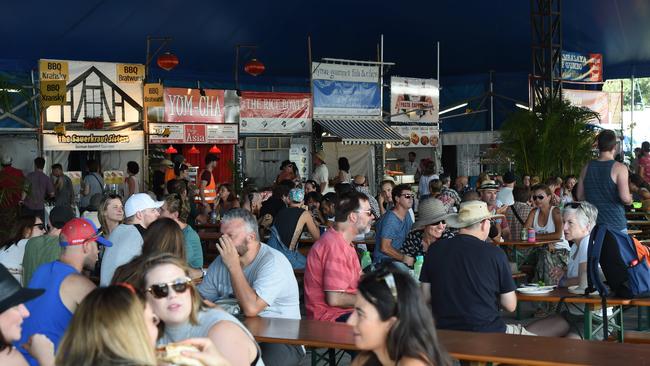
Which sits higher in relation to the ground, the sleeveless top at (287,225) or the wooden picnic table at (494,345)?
the sleeveless top at (287,225)

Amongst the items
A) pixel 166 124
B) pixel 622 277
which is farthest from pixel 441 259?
pixel 166 124

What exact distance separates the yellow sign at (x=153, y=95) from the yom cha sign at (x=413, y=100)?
620cm

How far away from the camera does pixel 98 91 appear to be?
17.5 meters

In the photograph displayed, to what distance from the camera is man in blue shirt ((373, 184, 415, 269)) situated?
8.28 m

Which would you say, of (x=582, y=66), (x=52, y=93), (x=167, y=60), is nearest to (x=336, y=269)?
(x=52, y=93)

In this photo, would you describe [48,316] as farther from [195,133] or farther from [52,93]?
[195,133]

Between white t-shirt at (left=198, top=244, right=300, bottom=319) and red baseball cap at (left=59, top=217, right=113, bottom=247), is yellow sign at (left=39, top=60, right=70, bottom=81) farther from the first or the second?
red baseball cap at (left=59, top=217, right=113, bottom=247)

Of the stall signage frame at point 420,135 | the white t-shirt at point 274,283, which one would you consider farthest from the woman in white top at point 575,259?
the stall signage frame at point 420,135

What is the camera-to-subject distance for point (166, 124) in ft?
59.5

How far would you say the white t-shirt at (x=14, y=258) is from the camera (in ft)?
25.9

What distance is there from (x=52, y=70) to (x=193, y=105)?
3.05 m

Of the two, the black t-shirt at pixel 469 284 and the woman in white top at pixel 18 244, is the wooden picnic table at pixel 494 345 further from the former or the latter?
the woman in white top at pixel 18 244

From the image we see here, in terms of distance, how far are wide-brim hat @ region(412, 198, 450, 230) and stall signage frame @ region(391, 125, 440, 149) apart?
46.4 ft

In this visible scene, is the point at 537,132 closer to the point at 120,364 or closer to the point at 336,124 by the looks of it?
the point at 336,124
